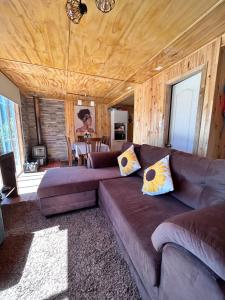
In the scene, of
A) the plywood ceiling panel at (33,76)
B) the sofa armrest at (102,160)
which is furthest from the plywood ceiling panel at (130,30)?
the sofa armrest at (102,160)

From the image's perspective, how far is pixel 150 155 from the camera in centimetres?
202

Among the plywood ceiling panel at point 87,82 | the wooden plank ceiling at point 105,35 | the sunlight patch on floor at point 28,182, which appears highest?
the wooden plank ceiling at point 105,35

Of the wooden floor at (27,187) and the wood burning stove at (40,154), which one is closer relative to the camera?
the wooden floor at (27,187)

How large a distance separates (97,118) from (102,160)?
3.42m

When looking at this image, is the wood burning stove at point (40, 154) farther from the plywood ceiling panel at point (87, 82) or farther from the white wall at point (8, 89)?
the plywood ceiling panel at point (87, 82)

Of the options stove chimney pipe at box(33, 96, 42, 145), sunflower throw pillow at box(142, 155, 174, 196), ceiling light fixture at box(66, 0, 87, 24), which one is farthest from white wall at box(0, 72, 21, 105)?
sunflower throw pillow at box(142, 155, 174, 196)

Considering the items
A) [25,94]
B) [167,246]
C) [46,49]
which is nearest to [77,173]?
[167,246]

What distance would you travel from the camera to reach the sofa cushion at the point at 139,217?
2.83 ft

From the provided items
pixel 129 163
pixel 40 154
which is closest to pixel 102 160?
pixel 129 163

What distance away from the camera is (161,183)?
1493mm

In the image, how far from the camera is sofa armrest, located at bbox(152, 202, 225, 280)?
52 centimetres

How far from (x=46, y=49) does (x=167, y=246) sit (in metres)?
2.65

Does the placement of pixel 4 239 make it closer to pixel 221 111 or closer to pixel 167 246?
pixel 167 246

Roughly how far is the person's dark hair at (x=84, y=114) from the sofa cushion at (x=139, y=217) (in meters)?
4.00
